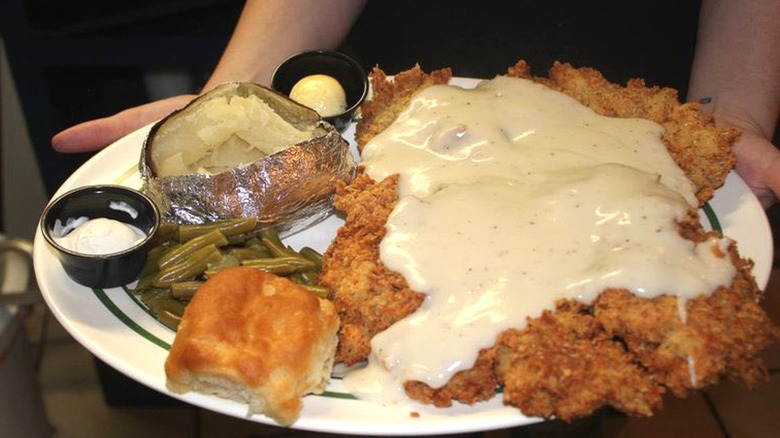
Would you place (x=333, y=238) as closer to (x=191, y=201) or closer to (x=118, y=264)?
(x=191, y=201)

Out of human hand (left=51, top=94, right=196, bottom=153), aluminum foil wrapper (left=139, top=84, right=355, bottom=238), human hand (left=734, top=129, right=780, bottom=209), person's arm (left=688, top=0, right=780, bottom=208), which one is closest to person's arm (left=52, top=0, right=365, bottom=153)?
human hand (left=51, top=94, right=196, bottom=153)

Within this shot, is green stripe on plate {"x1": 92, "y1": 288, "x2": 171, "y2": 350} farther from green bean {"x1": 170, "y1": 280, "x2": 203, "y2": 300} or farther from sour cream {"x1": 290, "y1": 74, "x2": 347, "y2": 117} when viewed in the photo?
sour cream {"x1": 290, "y1": 74, "x2": 347, "y2": 117}

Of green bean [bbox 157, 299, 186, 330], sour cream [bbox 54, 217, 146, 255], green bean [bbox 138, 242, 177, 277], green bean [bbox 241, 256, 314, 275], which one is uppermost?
sour cream [bbox 54, 217, 146, 255]

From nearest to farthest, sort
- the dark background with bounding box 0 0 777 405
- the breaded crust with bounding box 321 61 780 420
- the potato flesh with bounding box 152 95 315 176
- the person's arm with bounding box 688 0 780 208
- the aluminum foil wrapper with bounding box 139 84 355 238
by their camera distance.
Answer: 1. the breaded crust with bounding box 321 61 780 420
2. the aluminum foil wrapper with bounding box 139 84 355 238
3. the potato flesh with bounding box 152 95 315 176
4. the person's arm with bounding box 688 0 780 208
5. the dark background with bounding box 0 0 777 405

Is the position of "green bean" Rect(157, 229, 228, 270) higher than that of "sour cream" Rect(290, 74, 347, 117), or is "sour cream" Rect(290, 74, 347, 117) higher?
"sour cream" Rect(290, 74, 347, 117)

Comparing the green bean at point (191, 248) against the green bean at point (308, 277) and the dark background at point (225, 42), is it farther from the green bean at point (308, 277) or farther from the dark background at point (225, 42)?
the dark background at point (225, 42)
